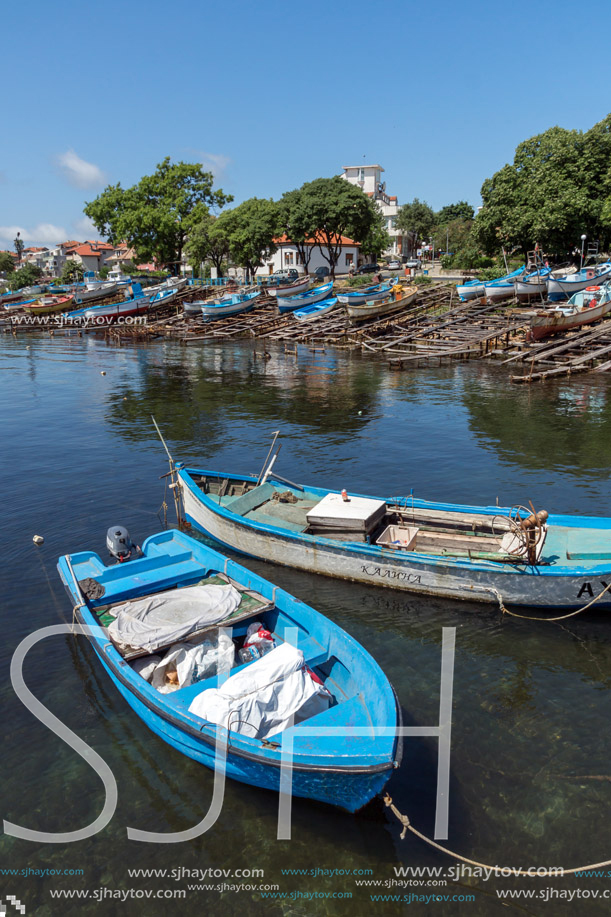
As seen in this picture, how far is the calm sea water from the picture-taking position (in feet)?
24.3

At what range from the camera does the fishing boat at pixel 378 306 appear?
182 feet

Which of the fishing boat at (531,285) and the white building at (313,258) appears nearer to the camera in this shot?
the fishing boat at (531,285)

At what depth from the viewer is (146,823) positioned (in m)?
8.08

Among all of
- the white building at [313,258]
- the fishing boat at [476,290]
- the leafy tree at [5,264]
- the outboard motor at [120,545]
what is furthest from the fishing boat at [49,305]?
A: the outboard motor at [120,545]

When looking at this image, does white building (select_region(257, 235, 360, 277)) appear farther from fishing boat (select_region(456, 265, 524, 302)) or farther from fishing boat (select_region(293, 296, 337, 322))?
fishing boat (select_region(456, 265, 524, 302))

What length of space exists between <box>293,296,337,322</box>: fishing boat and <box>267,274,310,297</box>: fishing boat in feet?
15.6

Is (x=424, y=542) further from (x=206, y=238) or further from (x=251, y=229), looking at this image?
(x=206, y=238)

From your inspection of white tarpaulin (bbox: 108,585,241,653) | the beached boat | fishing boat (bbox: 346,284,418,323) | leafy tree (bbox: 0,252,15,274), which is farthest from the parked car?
leafy tree (bbox: 0,252,15,274)

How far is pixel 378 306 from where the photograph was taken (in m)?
55.5

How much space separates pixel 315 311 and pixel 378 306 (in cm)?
727

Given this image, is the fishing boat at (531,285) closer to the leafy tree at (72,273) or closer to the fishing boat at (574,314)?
the fishing boat at (574,314)

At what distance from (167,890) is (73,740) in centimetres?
307

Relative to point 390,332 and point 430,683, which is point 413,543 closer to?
point 430,683

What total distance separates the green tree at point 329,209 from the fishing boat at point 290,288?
7.61 meters
